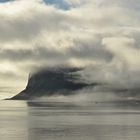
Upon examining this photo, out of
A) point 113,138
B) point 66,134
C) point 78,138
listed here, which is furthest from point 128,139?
point 66,134

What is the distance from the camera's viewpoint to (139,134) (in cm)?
12612

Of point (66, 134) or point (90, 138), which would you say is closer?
point (90, 138)

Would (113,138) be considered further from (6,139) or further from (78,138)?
(6,139)

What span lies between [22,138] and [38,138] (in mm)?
4055

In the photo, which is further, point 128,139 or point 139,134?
point 139,134

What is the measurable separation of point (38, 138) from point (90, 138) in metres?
12.9

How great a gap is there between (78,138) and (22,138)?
45.8 feet

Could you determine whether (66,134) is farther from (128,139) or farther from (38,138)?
(128,139)

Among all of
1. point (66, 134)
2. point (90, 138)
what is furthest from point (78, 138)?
point (66, 134)

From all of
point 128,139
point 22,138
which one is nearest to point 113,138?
point 128,139

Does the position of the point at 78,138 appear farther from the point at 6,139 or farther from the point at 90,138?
the point at 6,139

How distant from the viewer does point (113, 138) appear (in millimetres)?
114000

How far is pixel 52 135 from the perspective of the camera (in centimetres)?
12419

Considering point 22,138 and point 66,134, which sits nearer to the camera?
point 22,138
